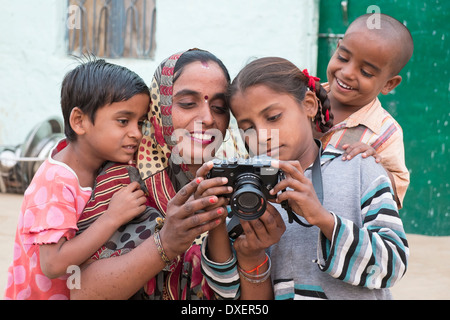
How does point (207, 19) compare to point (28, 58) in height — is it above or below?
above

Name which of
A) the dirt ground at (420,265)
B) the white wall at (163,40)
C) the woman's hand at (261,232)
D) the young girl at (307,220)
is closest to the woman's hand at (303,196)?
the young girl at (307,220)

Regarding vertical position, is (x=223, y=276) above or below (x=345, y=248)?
below

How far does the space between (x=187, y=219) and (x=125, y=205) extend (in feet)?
1.07

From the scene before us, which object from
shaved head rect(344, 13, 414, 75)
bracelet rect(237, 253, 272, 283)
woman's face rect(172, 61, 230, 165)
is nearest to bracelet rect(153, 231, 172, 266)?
bracelet rect(237, 253, 272, 283)

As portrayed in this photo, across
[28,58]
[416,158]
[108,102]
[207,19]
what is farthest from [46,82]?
[108,102]

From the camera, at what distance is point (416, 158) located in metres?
5.64

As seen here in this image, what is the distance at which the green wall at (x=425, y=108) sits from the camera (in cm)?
545

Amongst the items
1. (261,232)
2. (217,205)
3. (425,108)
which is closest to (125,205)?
(217,205)

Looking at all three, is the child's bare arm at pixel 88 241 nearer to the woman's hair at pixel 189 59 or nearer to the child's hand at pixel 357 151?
the woman's hair at pixel 189 59

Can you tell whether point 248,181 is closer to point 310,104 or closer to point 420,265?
point 310,104

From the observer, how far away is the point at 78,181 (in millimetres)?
2131

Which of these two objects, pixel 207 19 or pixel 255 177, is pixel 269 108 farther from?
pixel 207 19
